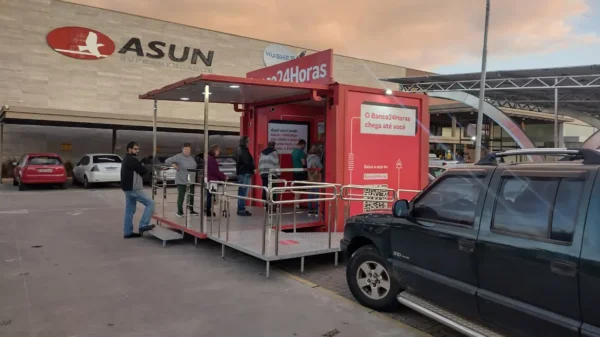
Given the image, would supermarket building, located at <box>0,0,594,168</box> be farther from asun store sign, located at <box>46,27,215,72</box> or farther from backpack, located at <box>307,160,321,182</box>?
backpack, located at <box>307,160,321,182</box>

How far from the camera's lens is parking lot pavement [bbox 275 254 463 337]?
4306 millimetres

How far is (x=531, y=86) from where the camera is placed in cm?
2195

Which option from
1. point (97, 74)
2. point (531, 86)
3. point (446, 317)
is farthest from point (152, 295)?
point (97, 74)

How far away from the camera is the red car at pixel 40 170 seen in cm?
1733

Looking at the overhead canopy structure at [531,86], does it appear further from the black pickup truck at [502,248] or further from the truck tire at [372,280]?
the black pickup truck at [502,248]

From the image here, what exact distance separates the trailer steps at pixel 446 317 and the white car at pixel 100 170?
55.1 feet

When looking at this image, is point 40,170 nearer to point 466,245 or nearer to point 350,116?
point 350,116

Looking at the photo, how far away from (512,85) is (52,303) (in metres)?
23.1

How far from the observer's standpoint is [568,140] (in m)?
41.2

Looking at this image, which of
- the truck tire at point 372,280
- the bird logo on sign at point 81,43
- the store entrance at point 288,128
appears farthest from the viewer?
the bird logo on sign at point 81,43

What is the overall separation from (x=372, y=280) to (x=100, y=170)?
16.4 metres

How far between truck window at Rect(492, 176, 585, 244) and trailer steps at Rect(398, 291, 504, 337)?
2.66 ft

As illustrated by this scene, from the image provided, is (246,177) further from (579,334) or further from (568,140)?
(568,140)

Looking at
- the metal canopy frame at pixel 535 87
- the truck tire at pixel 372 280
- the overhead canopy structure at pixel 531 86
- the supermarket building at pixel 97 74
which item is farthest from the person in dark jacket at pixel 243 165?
the overhead canopy structure at pixel 531 86
